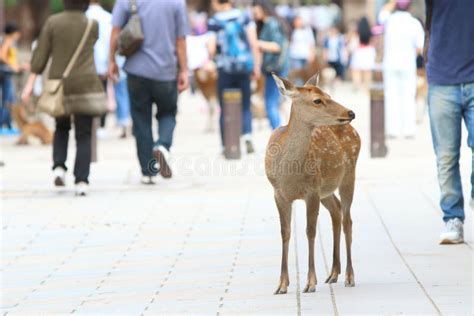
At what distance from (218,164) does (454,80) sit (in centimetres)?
665

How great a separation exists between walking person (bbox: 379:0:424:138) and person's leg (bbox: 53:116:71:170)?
7.00 meters

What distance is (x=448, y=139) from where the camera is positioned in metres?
9.66

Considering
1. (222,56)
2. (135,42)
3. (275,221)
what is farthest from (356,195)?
(222,56)

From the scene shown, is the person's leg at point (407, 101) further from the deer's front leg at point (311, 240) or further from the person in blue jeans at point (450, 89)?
the deer's front leg at point (311, 240)

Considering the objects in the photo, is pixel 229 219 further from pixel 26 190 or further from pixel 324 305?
pixel 324 305

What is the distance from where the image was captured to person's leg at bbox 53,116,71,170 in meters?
13.1

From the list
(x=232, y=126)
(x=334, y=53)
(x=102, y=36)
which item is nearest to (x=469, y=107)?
(x=232, y=126)

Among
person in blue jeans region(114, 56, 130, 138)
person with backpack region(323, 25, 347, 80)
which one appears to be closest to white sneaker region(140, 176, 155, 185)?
person in blue jeans region(114, 56, 130, 138)

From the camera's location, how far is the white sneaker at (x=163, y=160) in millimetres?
13766

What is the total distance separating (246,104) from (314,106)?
374 inches

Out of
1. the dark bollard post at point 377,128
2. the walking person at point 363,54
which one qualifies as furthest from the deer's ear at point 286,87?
the walking person at point 363,54

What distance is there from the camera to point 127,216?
11633 millimetres

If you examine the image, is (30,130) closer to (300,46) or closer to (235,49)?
(235,49)

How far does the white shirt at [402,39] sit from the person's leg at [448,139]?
9.22m
